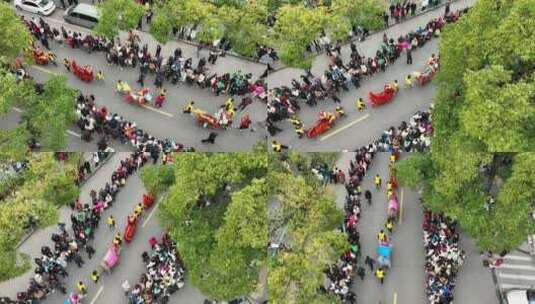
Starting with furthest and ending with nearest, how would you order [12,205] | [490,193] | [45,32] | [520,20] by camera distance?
[45,32], [490,193], [12,205], [520,20]

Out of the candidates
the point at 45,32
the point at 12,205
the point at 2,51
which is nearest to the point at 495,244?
the point at 12,205

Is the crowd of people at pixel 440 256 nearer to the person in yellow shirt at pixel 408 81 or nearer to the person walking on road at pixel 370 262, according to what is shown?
the person walking on road at pixel 370 262

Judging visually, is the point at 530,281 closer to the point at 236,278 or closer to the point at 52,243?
the point at 236,278

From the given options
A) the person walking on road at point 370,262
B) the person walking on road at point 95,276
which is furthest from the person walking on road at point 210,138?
the person walking on road at point 370,262

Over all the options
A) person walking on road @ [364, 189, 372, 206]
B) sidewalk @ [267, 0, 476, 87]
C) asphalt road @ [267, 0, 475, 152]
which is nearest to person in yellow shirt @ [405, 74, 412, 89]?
asphalt road @ [267, 0, 475, 152]

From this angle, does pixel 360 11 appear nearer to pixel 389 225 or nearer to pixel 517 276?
pixel 389 225

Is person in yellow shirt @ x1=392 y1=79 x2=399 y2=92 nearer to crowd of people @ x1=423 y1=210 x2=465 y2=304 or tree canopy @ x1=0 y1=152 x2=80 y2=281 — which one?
crowd of people @ x1=423 y1=210 x2=465 y2=304
